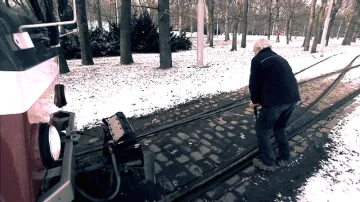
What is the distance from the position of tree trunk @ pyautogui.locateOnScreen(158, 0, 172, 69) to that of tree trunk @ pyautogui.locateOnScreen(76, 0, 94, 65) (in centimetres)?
383

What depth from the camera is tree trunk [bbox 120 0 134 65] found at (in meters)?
11.7

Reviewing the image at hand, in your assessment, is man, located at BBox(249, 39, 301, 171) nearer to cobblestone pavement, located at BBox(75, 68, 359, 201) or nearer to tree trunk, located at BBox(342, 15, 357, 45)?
cobblestone pavement, located at BBox(75, 68, 359, 201)

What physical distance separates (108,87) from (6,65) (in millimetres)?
6933

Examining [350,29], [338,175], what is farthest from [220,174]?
[350,29]

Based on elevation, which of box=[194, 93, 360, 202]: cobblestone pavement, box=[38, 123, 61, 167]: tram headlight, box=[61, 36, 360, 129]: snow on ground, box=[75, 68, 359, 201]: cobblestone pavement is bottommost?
box=[194, 93, 360, 202]: cobblestone pavement

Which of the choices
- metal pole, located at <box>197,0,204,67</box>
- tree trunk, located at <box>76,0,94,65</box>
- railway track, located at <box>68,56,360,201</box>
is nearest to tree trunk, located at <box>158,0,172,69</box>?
metal pole, located at <box>197,0,204,67</box>

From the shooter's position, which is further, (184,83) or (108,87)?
(184,83)

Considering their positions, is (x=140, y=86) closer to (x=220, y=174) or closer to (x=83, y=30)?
(x=220, y=174)

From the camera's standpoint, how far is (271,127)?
3607 millimetres

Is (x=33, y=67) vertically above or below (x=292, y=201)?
above

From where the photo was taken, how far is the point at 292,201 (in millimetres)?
2951

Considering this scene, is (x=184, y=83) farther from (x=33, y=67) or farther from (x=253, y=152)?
(x=33, y=67)

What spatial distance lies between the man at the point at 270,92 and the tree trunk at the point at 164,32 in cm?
785

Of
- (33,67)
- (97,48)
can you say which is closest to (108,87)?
(33,67)
